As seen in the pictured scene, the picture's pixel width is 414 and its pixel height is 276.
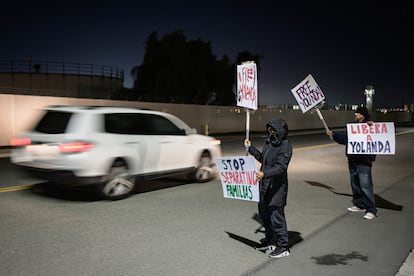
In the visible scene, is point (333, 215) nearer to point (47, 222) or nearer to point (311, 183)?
point (311, 183)

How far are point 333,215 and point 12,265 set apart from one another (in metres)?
4.95

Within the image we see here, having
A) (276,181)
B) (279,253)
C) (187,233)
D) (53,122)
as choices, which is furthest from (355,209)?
(53,122)

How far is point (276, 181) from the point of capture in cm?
498

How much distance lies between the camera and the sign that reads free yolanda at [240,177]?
507cm

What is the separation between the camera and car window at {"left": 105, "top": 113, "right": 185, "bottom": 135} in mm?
8273

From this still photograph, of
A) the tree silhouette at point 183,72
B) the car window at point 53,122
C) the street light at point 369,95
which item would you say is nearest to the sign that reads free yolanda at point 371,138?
the car window at point 53,122

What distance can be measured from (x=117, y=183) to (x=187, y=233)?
2679mm

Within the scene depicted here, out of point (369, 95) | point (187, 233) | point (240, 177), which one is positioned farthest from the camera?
point (369, 95)

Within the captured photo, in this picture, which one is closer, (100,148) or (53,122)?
(100,148)

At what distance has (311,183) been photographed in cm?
1041

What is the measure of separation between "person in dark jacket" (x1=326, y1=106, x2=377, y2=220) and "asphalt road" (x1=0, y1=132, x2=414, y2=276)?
25cm

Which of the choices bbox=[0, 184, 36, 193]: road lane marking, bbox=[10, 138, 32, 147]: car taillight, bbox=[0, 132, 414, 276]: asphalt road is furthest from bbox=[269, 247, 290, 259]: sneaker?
bbox=[0, 184, 36, 193]: road lane marking

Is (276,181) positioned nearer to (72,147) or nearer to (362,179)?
(362,179)

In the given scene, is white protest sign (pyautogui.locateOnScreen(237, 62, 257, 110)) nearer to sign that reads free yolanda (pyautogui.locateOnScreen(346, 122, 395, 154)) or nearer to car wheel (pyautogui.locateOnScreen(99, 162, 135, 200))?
sign that reads free yolanda (pyautogui.locateOnScreen(346, 122, 395, 154))
